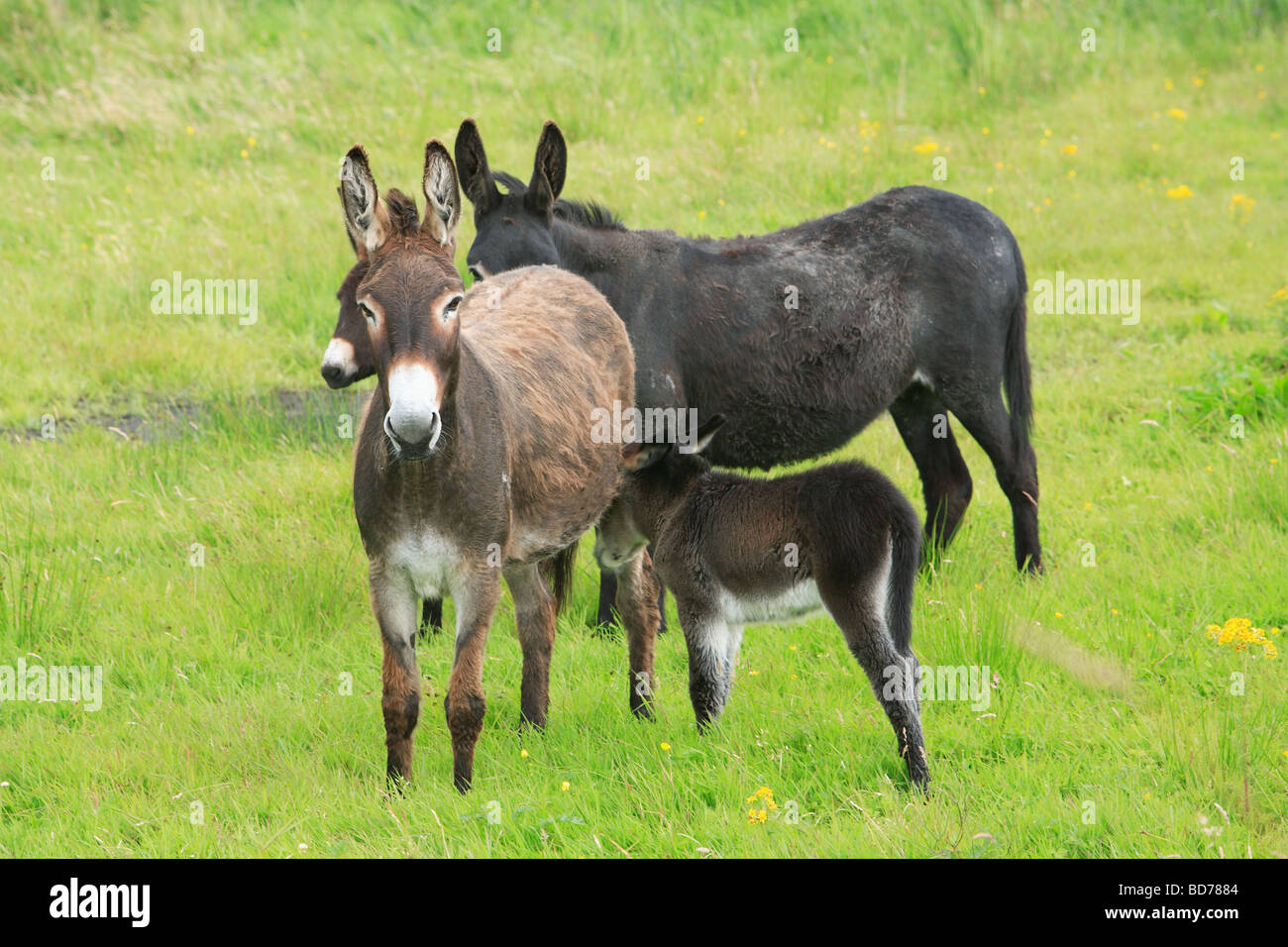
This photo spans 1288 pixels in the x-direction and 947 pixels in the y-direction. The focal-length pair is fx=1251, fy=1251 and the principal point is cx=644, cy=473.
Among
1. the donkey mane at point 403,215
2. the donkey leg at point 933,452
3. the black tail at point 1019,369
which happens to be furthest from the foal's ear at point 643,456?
the black tail at point 1019,369

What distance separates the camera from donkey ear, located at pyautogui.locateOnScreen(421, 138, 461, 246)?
387 cm

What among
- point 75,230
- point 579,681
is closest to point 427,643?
point 579,681

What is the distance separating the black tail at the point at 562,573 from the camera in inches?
215

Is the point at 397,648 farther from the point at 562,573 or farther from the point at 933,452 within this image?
the point at 933,452

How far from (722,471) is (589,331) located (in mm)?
855

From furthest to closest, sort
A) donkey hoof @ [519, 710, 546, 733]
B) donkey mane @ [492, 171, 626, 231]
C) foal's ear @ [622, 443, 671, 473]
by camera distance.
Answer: donkey mane @ [492, 171, 626, 231]
foal's ear @ [622, 443, 671, 473]
donkey hoof @ [519, 710, 546, 733]

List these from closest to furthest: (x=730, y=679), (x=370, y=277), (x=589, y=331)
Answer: (x=370, y=277)
(x=730, y=679)
(x=589, y=331)

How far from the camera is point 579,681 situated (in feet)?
16.8

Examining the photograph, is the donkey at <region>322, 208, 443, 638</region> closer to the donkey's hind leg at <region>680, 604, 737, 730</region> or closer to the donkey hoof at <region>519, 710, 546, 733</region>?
the donkey hoof at <region>519, 710, 546, 733</region>

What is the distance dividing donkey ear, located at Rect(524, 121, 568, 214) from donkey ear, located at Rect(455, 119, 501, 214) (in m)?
0.17

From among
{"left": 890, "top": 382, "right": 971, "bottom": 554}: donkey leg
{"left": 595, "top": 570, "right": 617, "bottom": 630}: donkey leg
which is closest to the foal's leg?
{"left": 595, "top": 570, "right": 617, "bottom": 630}: donkey leg

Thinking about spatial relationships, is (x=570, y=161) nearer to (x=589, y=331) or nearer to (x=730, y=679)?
(x=589, y=331)

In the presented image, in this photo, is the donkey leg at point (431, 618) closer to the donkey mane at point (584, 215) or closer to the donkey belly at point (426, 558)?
the donkey belly at point (426, 558)

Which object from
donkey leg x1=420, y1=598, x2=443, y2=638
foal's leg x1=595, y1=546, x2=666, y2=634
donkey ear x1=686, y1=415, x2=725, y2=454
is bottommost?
donkey leg x1=420, y1=598, x2=443, y2=638
